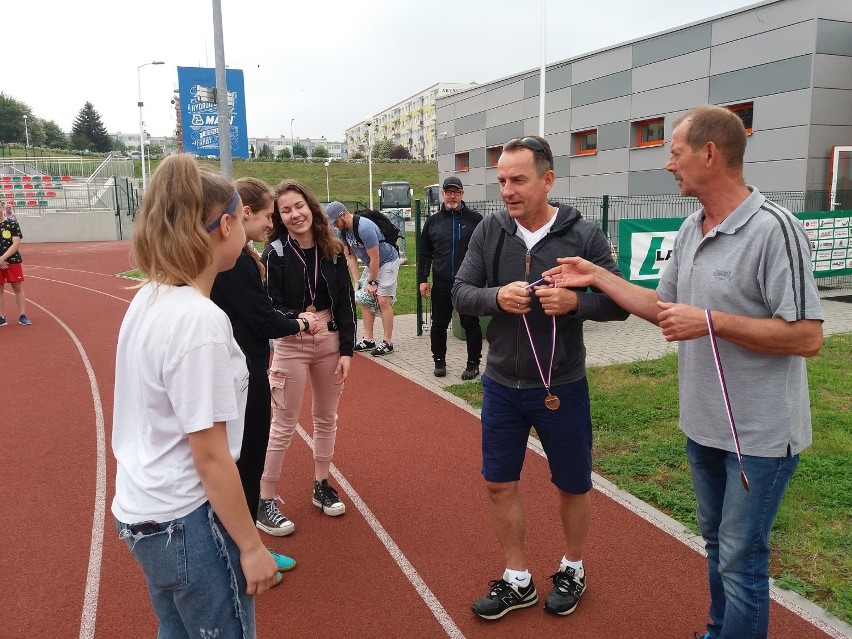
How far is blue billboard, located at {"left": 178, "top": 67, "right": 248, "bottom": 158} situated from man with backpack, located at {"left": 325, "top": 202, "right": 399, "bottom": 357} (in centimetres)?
339

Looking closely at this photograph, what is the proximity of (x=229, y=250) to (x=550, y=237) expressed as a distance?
5.01 feet

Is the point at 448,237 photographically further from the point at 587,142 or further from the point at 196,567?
the point at 587,142

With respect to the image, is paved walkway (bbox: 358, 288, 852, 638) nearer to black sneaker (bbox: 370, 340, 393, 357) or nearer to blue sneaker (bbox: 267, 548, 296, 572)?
black sneaker (bbox: 370, 340, 393, 357)

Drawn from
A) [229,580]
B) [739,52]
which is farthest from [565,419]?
[739,52]

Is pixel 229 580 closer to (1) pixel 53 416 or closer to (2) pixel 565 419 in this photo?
(2) pixel 565 419

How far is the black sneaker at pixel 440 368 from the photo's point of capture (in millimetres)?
7547

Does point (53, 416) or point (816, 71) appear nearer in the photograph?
point (53, 416)

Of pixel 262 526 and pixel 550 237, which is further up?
pixel 550 237

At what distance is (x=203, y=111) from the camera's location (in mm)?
10242

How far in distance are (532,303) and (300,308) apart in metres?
1.57

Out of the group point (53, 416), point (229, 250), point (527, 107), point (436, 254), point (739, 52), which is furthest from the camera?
point (527, 107)

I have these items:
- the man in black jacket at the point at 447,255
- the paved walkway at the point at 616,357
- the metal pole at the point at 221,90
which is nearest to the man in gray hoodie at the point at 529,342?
the paved walkway at the point at 616,357

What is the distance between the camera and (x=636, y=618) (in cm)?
309

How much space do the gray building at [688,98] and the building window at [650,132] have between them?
1.3 inches
